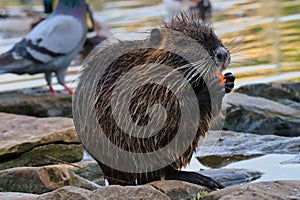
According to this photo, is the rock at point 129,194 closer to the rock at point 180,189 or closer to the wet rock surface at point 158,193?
the wet rock surface at point 158,193

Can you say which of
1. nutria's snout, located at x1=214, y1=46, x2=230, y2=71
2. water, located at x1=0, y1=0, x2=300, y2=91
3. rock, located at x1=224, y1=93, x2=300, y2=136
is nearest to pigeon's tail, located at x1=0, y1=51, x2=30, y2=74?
water, located at x1=0, y1=0, x2=300, y2=91

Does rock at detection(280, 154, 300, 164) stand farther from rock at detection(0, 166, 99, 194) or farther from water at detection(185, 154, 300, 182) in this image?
rock at detection(0, 166, 99, 194)

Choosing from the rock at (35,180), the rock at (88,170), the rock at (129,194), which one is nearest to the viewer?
the rock at (129,194)

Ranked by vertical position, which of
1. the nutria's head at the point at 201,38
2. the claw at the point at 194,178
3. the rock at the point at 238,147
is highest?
the nutria's head at the point at 201,38

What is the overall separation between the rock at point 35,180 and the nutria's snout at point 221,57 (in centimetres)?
127

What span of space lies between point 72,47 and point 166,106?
19.8ft

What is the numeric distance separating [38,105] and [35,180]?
13.4ft

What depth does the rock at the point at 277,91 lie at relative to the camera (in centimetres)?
920

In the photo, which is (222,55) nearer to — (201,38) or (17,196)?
(201,38)

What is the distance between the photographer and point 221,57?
528 centimetres

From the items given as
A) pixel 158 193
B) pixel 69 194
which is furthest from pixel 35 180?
pixel 158 193

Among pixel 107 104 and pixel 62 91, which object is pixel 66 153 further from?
pixel 62 91

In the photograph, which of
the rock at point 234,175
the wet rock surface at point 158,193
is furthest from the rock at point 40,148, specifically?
the wet rock surface at point 158,193

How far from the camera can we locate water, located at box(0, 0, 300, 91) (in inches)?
437
